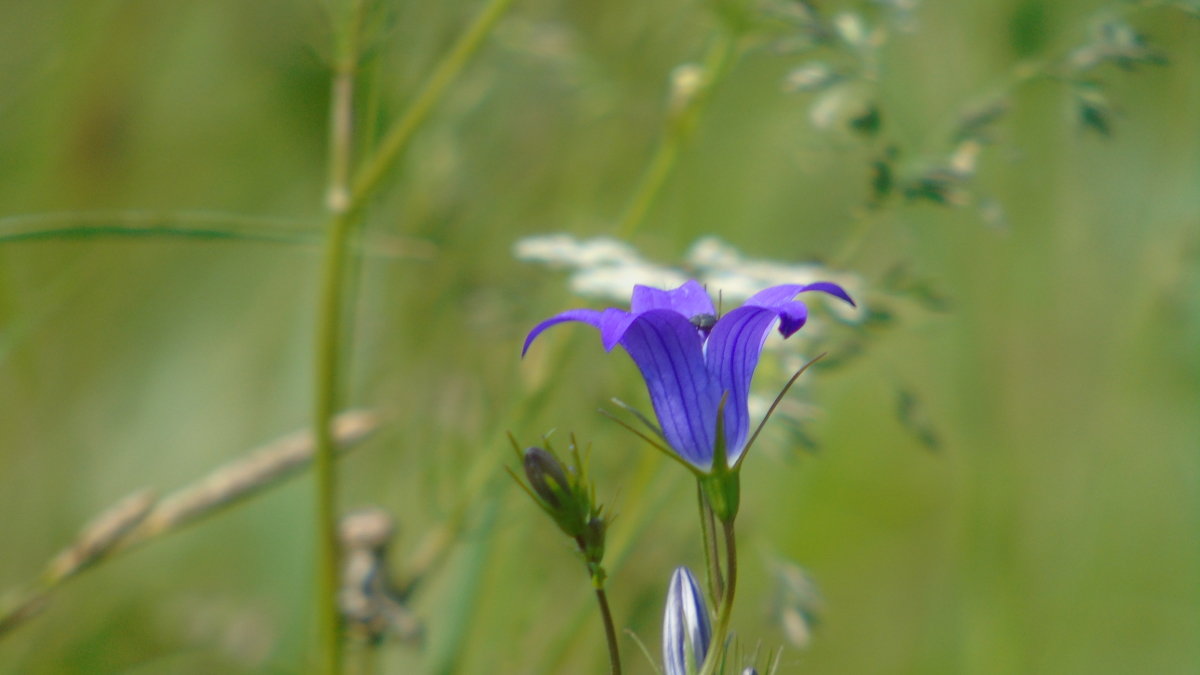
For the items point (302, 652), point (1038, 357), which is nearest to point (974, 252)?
point (1038, 357)

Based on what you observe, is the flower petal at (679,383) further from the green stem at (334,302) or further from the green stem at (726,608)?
the green stem at (334,302)

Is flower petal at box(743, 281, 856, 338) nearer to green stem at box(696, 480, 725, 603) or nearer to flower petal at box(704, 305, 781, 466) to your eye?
flower petal at box(704, 305, 781, 466)

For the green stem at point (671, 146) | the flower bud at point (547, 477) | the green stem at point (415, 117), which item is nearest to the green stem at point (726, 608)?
→ the flower bud at point (547, 477)

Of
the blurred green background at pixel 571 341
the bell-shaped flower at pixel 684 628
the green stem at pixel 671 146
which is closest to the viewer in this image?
the bell-shaped flower at pixel 684 628

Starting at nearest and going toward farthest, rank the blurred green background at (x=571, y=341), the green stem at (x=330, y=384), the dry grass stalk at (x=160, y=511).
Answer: the dry grass stalk at (x=160, y=511) → the green stem at (x=330, y=384) → the blurred green background at (x=571, y=341)

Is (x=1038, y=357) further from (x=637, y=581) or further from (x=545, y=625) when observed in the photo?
(x=545, y=625)

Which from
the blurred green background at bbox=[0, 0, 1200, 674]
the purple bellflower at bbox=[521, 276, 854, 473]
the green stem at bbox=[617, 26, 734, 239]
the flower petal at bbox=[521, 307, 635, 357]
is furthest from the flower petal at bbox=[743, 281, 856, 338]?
the green stem at bbox=[617, 26, 734, 239]

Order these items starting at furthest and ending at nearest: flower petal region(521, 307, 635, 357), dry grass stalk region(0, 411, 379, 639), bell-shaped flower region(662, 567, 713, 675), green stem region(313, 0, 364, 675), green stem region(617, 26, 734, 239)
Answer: green stem region(617, 26, 734, 239) → green stem region(313, 0, 364, 675) → dry grass stalk region(0, 411, 379, 639) → bell-shaped flower region(662, 567, 713, 675) → flower petal region(521, 307, 635, 357)
